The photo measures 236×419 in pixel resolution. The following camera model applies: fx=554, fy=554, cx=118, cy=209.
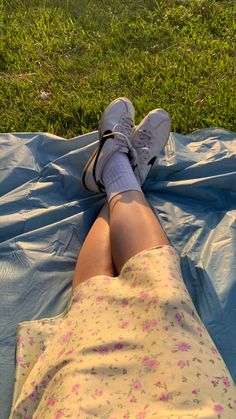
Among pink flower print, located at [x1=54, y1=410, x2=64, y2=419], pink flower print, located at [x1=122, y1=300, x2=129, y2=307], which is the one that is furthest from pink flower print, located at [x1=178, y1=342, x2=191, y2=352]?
pink flower print, located at [x1=54, y1=410, x2=64, y2=419]

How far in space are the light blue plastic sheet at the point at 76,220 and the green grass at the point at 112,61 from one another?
1.04ft

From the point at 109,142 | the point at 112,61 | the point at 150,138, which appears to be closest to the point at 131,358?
the point at 109,142

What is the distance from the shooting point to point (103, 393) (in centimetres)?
133

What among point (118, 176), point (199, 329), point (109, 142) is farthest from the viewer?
point (109, 142)

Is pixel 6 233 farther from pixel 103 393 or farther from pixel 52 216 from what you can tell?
pixel 103 393

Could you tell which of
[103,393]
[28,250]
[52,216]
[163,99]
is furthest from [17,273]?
[163,99]

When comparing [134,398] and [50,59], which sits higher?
[50,59]

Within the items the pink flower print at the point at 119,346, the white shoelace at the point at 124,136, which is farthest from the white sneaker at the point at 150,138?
the pink flower print at the point at 119,346

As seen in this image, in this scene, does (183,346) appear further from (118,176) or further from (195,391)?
(118,176)

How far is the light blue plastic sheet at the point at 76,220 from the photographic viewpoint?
6.00ft

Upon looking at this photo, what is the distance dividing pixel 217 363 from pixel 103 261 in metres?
0.54

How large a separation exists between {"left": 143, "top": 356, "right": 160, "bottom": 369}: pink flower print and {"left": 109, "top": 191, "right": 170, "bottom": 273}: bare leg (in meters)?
0.38

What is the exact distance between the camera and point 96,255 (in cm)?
182

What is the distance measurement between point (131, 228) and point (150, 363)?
52cm
